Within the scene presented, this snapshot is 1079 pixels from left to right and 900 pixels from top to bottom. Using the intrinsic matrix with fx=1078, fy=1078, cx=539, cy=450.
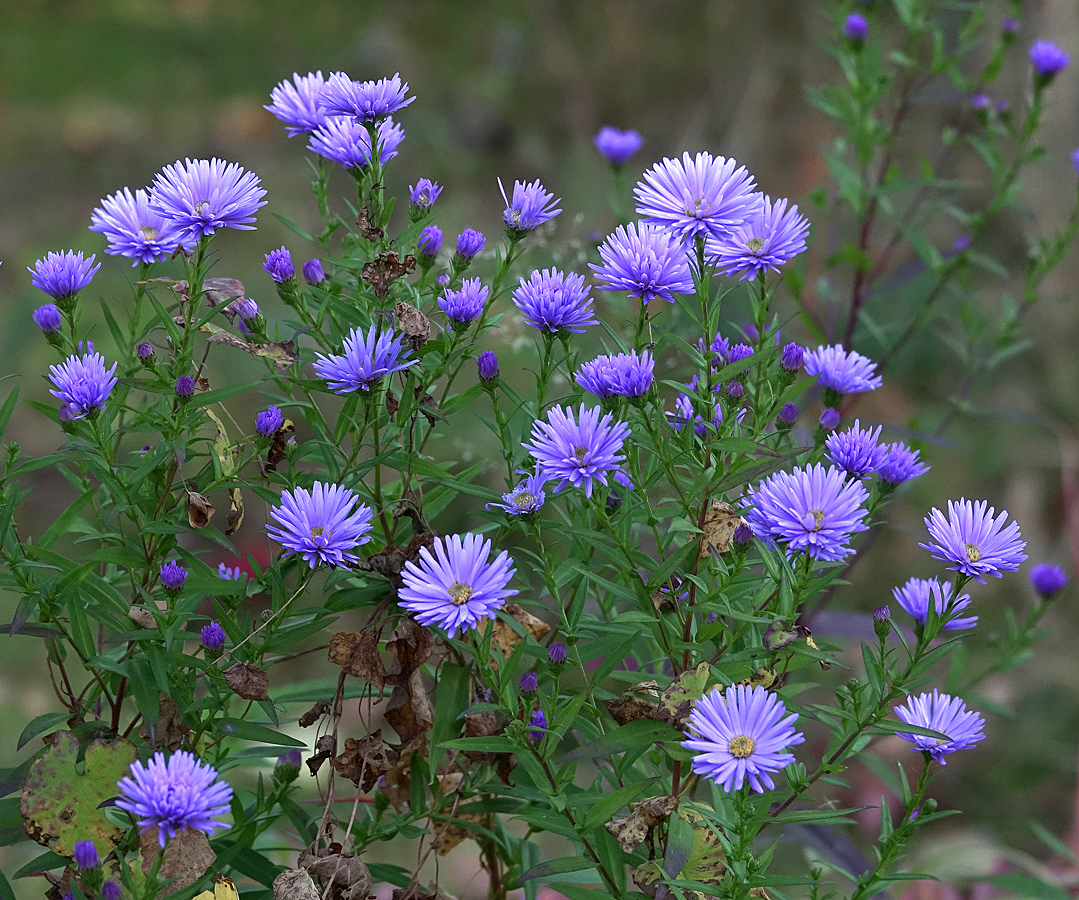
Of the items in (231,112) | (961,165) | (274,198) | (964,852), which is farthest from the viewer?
(231,112)

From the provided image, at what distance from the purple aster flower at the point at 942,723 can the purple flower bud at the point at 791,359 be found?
229 millimetres

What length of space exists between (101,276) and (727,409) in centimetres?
288

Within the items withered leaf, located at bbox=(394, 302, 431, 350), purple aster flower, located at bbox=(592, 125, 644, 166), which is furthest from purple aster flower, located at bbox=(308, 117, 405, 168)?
purple aster flower, located at bbox=(592, 125, 644, 166)

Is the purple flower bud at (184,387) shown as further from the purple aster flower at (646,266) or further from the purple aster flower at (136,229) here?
the purple aster flower at (646,266)

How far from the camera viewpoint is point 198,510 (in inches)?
26.6

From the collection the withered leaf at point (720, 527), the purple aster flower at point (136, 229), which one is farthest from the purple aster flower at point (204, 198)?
the withered leaf at point (720, 527)

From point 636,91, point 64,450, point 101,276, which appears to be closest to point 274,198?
point 101,276

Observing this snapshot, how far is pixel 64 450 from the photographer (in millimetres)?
681

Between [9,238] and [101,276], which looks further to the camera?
[9,238]

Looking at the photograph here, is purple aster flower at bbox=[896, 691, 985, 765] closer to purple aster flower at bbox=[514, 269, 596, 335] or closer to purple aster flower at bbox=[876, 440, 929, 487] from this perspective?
purple aster flower at bbox=[876, 440, 929, 487]

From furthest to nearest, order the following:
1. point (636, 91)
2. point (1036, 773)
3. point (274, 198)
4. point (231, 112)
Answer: point (231, 112) → point (636, 91) → point (274, 198) → point (1036, 773)

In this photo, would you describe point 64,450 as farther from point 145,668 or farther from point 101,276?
point 101,276

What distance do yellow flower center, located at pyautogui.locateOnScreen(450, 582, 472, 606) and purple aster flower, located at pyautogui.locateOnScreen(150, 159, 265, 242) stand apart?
255 mm

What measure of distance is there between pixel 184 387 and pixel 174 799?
259 millimetres
